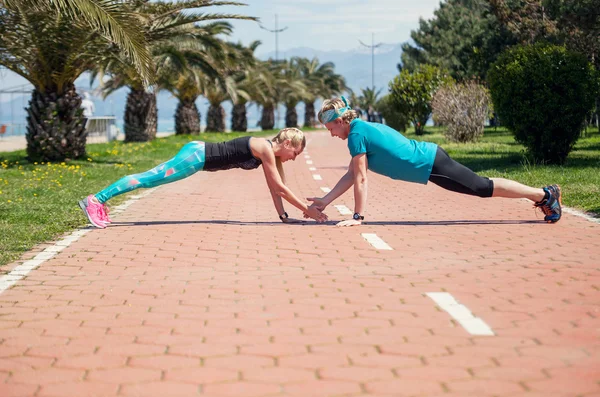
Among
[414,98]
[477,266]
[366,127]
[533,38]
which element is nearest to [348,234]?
[366,127]

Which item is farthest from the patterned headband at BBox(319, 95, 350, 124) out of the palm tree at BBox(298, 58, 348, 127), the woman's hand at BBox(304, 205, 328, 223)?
the palm tree at BBox(298, 58, 348, 127)

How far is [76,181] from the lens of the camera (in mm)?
16281

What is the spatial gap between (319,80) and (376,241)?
75.8 m

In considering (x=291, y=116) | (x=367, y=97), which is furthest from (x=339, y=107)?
(x=367, y=97)

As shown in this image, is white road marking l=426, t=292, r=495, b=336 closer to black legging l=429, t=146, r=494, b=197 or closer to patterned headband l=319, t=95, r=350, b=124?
black legging l=429, t=146, r=494, b=197

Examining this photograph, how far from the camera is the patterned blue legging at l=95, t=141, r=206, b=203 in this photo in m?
9.51

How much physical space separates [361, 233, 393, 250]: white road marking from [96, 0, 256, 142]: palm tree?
8983mm

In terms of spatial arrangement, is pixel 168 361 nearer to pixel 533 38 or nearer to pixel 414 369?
pixel 414 369

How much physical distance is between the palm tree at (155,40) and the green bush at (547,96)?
6425 millimetres

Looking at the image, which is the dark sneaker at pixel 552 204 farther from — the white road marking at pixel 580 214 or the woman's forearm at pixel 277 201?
the woman's forearm at pixel 277 201

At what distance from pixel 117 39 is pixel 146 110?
2113 cm

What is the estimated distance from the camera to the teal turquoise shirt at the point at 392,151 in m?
9.22

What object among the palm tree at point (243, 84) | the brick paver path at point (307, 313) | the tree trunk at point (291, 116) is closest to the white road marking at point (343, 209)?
the brick paver path at point (307, 313)

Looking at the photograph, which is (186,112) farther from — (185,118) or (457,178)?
(457,178)
